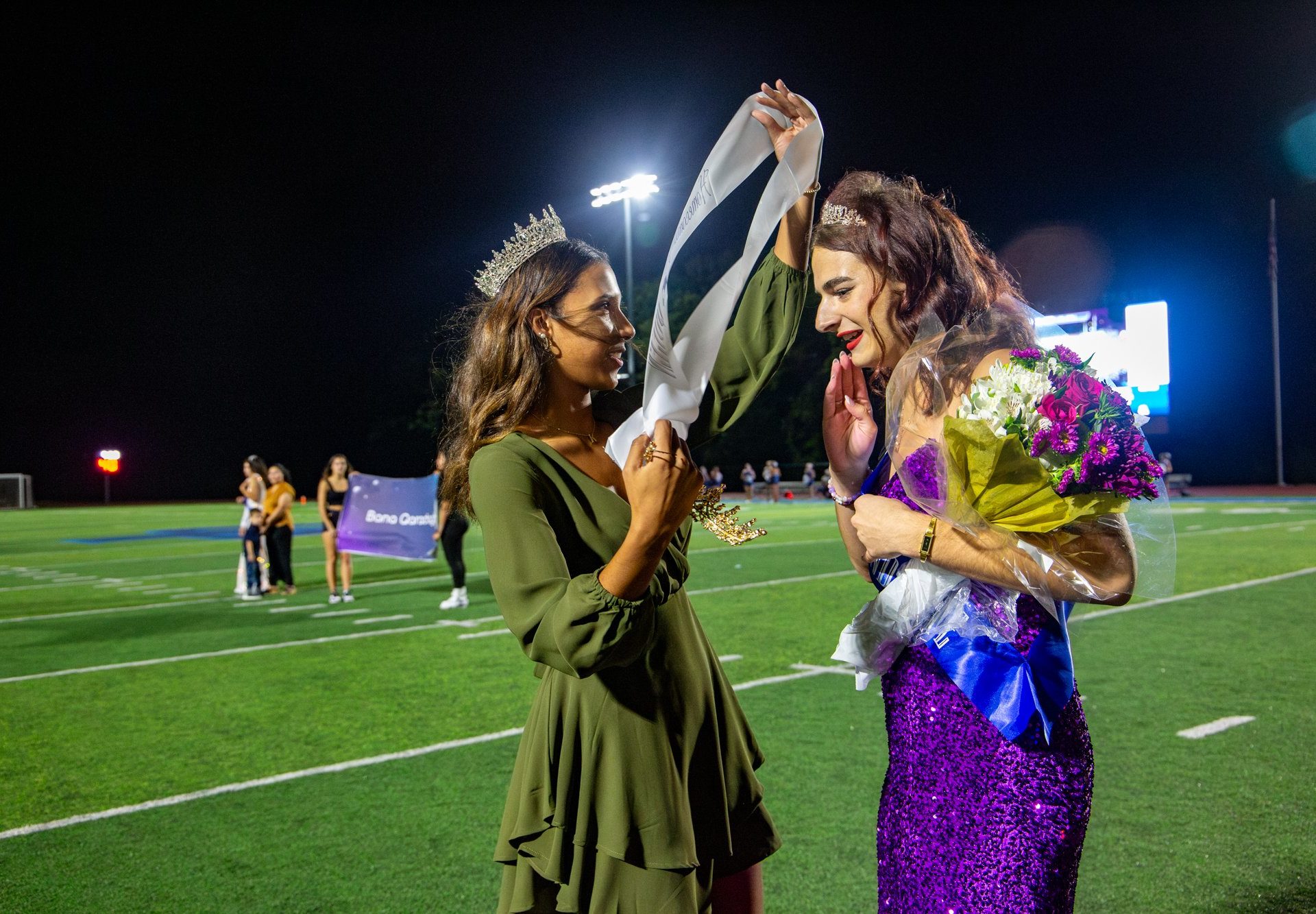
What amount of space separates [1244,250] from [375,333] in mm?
41656

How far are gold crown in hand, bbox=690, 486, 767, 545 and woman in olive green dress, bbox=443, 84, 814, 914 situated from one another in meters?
0.09

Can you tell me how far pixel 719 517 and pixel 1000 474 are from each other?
486 mm

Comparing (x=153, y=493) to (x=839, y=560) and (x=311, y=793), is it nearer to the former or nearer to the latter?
(x=839, y=560)

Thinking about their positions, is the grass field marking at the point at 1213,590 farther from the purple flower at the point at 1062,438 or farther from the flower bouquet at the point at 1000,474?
the purple flower at the point at 1062,438

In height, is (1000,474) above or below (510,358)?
below

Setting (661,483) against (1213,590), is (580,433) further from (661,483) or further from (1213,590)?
(1213,590)

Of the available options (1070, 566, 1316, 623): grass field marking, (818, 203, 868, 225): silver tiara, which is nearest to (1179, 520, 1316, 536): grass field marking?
(1070, 566, 1316, 623): grass field marking

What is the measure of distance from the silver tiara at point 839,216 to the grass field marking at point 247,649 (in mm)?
7212

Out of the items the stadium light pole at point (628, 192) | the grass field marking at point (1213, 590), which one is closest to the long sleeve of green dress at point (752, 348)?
the grass field marking at point (1213, 590)

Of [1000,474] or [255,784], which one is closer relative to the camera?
[1000,474]

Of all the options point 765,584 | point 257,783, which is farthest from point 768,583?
point 257,783

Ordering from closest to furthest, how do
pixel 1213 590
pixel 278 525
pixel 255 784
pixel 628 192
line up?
pixel 255 784
pixel 1213 590
pixel 278 525
pixel 628 192

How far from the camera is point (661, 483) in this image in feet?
5.09

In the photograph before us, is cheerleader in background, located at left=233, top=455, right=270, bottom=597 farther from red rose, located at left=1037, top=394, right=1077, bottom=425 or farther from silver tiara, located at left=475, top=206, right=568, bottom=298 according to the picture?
red rose, located at left=1037, top=394, right=1077, bottom=425
